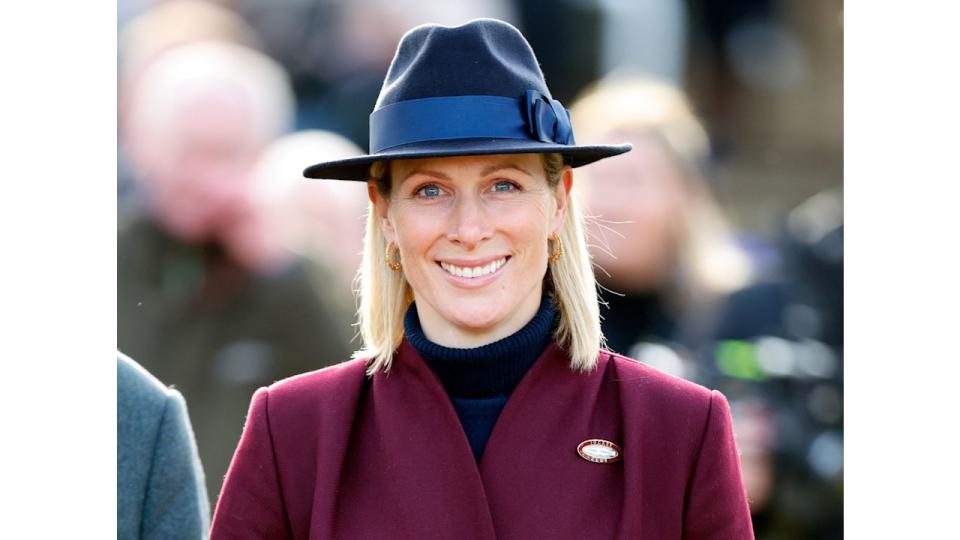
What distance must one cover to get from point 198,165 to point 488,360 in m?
1.87

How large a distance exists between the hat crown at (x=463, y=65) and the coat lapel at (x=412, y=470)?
0.55 m

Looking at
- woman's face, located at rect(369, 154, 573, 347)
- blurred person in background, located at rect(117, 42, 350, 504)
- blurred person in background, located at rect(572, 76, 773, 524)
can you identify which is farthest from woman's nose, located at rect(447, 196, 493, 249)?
blurred person in background, located at rect(117, 42, 350, 504)

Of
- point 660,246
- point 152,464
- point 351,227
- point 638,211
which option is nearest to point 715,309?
point 660,246

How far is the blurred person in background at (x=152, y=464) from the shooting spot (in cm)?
310

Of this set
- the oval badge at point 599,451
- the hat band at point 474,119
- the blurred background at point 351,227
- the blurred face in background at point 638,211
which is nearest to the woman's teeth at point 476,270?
the hat band at point 474,119

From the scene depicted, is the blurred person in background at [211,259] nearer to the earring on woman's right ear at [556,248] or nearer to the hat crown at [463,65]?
the earring on woman's right ear at [556,248]

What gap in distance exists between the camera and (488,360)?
9.87ft

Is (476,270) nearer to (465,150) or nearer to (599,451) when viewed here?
(465,150)

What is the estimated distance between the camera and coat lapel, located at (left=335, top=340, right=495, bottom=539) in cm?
292

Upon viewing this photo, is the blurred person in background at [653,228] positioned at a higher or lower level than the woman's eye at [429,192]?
lower
